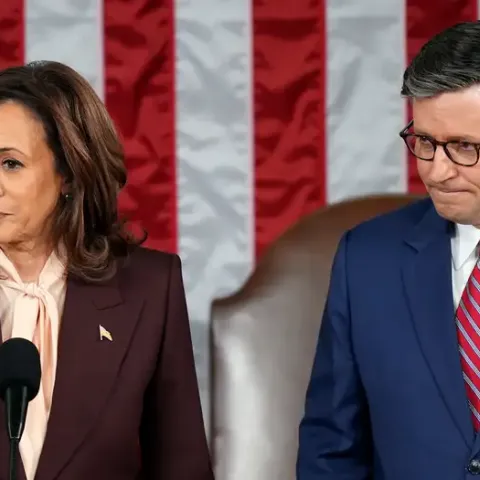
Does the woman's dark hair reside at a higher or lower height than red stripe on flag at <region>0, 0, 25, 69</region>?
lower

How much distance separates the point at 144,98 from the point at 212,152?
156mm

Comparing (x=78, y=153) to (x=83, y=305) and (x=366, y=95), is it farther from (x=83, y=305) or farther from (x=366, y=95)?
(x=366, y=95)

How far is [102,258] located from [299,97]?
2.11ft

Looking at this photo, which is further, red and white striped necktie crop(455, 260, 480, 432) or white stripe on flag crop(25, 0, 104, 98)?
white stripe on flag crop(25, 0, 104, 98)

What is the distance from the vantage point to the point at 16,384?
3.89 ft

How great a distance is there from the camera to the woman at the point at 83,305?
5.26 feet

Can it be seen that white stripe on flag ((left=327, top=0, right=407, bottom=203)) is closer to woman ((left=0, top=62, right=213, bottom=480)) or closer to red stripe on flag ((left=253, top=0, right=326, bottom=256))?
red stripe on flag ((left=253, top=0, right=326, bottom=256))

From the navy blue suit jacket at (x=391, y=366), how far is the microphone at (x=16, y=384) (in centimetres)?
52

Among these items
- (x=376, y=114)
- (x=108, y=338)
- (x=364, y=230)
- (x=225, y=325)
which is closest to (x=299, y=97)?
(x=376, y=114)

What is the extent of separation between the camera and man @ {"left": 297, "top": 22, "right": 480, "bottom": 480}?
4.77 feet

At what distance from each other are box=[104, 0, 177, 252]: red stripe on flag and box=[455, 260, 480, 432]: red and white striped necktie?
78cm

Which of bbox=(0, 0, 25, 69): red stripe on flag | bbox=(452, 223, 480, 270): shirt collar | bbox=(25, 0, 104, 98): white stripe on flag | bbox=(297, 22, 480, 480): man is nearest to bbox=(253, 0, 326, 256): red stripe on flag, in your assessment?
bbox=(25, 0, 104, 98): white stripe on flag

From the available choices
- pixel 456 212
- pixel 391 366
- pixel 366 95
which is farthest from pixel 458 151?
pixel 366 95

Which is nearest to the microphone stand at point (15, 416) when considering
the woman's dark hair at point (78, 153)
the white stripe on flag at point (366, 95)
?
the woman's dark hair at point (78, 153)
